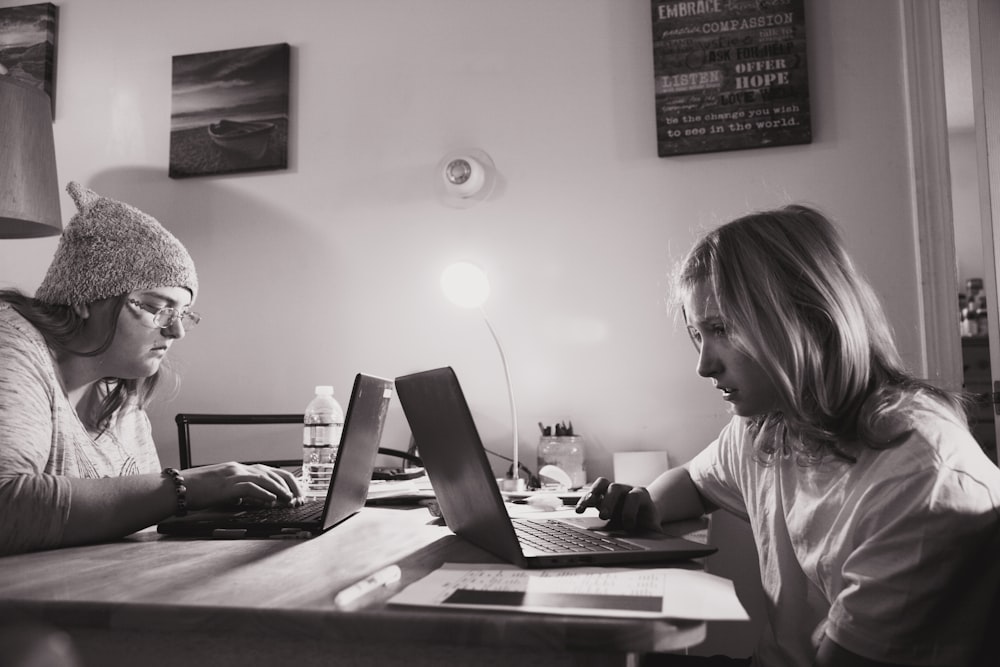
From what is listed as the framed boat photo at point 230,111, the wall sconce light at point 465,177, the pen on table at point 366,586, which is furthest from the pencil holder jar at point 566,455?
the pen on table at point 366,586

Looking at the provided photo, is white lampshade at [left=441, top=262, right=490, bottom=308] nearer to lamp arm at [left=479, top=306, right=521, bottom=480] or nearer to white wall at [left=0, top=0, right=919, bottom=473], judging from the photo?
lamp arm at [left=479, top=306, right=521, bottom=480]

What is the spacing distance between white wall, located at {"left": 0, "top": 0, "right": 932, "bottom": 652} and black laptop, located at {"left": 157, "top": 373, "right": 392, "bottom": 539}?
1061 millimetres

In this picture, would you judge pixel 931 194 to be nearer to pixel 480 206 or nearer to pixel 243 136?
pixel 480 206

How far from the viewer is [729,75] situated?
Result: 225 cm

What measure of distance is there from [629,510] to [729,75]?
5.24ft

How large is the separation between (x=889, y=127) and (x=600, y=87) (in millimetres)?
820

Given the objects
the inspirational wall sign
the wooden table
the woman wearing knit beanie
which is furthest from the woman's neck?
the inspirational wall sign

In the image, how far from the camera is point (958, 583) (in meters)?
0.80

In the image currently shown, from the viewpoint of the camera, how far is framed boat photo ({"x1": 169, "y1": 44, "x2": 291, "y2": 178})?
8.33 ft

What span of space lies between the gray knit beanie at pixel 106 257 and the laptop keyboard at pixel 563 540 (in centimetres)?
90

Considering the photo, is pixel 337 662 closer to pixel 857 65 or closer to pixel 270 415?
pixel 270 415

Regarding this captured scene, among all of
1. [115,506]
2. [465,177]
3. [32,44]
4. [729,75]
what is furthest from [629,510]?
[32,44]

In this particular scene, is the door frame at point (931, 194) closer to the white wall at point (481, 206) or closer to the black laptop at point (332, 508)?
the white wall at point (481, 206)

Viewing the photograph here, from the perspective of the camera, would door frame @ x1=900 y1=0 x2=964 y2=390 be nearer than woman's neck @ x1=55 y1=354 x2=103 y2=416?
No
